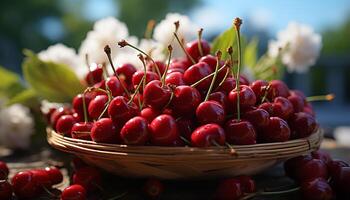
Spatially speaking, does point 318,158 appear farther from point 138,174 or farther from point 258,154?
point 138,174

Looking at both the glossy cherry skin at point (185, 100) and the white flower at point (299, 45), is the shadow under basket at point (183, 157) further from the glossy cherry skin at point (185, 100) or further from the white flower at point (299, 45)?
the white flower at point (299, 45)

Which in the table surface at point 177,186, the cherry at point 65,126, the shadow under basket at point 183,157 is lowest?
the table surface at point 177,186

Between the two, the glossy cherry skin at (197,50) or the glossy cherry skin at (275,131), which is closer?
the glossy cherry skin at (275,131)

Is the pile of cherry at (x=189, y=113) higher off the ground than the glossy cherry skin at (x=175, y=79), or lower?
lower

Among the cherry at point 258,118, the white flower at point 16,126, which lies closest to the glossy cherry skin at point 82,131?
the cherry at point 258,118

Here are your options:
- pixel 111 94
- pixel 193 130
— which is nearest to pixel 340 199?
pixel 193 130

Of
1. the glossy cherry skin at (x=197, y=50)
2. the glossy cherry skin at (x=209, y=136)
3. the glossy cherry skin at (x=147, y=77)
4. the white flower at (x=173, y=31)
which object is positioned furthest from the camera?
the white flower at (x=173, y=31)
